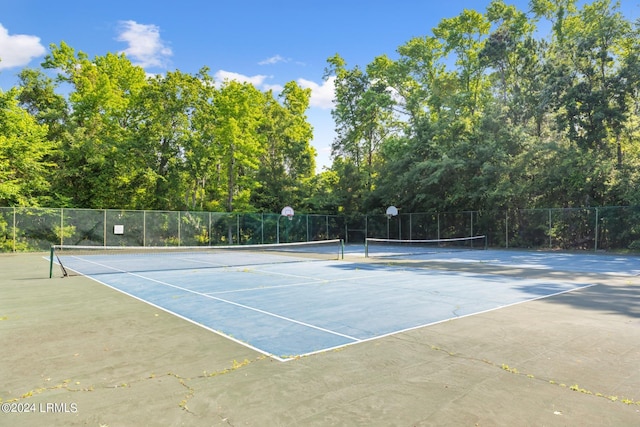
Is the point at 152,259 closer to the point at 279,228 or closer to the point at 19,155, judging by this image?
the point at 279,228

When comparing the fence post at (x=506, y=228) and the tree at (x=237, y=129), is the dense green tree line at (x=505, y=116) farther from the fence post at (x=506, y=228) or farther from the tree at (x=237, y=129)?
the tree at (x=237, y=129)

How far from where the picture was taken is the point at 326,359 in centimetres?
455

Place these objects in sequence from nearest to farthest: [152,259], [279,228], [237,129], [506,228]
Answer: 1. [152,259]
2. [506,228]
3. [279,228]
4. [237,129]

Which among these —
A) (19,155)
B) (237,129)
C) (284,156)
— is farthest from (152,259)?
(284,156)

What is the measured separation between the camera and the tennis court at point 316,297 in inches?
224

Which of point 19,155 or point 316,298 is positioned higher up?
point 19,155

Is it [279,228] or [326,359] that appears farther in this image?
[279,228]

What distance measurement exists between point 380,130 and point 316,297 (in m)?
36.9

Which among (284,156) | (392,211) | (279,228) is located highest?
(284,156)

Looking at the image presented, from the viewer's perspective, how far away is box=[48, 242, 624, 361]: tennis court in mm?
5691

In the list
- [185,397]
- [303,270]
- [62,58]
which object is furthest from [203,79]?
[185,397]

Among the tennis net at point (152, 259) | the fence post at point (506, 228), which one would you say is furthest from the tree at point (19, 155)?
the fence post at point (506, 228)

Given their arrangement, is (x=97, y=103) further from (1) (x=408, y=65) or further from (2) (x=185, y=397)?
(2) (x=185, y=397)

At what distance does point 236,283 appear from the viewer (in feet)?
34.6
